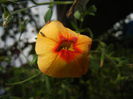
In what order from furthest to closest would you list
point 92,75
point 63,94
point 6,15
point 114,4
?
point 92,75
point 63,94
point 114,4
point 6,15

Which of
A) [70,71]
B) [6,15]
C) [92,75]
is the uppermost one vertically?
[6,15]

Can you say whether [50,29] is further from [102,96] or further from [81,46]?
[102,96]

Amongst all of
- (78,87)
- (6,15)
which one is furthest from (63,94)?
(6,15)

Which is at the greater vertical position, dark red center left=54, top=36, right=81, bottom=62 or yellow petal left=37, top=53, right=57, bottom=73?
dark red center left=54, top=36, right=81, bottom=62

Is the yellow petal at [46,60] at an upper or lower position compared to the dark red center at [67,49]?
lower
